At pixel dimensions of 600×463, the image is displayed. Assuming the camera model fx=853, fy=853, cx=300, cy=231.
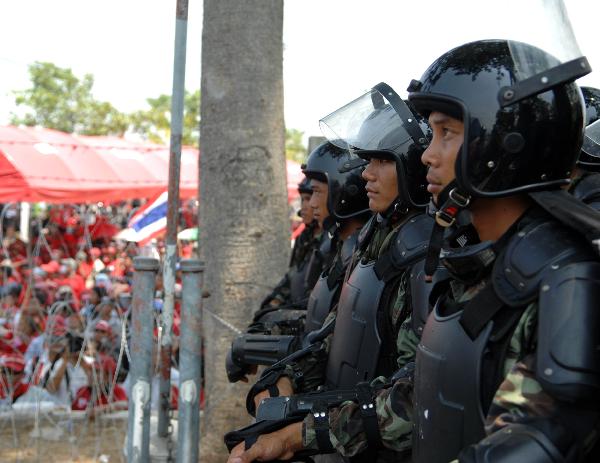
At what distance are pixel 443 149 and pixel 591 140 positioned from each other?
1733 mm

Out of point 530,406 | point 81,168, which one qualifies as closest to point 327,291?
point 530,406

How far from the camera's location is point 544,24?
7.45 feet

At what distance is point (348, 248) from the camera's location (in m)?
3.87

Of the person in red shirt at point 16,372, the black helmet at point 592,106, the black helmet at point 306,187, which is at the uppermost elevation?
the black helmet at point 592,106

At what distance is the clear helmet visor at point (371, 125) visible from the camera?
10.2ft

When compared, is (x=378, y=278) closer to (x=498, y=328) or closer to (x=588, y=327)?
(x=498, y=328)

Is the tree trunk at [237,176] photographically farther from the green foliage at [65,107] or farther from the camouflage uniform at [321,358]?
the green foliage at [65,107]

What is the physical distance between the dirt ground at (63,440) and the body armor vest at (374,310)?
3712 millimetres

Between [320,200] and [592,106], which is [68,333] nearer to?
[320,200]

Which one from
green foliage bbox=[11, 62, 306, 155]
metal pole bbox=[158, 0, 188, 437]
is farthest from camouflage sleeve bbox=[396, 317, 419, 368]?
green foliage bbox=[11, 62, 306, 155]

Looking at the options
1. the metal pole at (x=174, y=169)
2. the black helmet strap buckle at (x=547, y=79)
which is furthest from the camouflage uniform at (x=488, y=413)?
the metal pole at (x=174, y=169)

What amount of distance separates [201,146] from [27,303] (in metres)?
3.95

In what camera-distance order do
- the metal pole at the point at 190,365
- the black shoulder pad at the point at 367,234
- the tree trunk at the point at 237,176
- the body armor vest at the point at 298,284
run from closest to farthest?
the black shoulder pad at the point at 367,234, the metal pole at the point at 190,365, the body armor vest at the point at 298,284, the tree trunk at the point at 237,176

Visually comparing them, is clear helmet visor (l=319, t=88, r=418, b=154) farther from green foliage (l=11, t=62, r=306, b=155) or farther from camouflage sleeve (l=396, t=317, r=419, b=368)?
green foliage (l=11, t=62, r=306, b=155)
